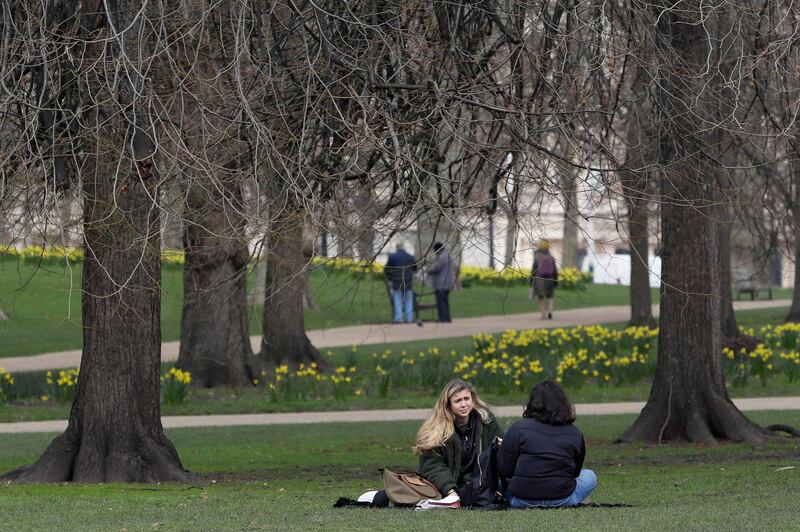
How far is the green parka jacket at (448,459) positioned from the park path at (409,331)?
12.4 meters

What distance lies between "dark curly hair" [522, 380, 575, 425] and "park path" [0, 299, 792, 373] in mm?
12781

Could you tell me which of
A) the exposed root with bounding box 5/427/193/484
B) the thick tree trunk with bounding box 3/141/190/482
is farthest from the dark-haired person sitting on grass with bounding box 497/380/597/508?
the exposed root with bounding box 5/427/193/484

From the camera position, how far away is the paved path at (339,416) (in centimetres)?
1454

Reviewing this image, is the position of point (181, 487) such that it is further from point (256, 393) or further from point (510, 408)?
point (256, 393)

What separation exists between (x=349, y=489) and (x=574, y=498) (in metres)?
2.39

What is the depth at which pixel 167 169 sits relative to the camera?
8.09m

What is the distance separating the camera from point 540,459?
7.43 meters

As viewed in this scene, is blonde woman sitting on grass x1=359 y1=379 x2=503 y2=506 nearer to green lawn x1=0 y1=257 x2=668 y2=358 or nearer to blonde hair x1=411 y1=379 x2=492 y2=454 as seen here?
blonde hair x1=411 y1=379 x2=492 y2=454

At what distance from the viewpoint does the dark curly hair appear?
291 inches

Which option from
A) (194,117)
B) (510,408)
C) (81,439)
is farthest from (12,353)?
(194,117)

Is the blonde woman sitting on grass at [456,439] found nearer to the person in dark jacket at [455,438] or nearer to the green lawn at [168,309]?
the person in dark jacket at [455,438]

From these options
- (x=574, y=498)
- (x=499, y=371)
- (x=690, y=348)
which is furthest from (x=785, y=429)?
(x=574, y=498)

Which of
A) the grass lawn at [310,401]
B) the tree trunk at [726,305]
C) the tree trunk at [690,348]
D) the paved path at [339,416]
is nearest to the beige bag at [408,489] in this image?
the tree trunk at [690,348]

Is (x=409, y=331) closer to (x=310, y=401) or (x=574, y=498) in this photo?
(x=310, y=401)
